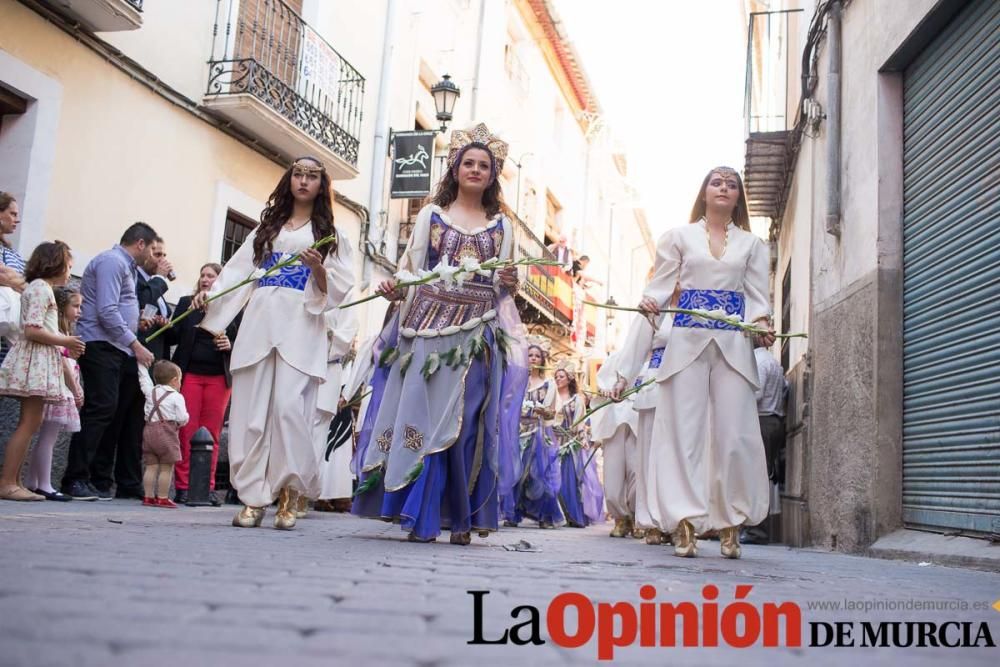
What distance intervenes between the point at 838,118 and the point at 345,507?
5932mm

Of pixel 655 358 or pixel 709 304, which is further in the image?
pixel 655 358

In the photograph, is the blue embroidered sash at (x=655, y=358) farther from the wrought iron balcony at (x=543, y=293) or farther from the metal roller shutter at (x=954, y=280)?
the wrought iron balcony at (x=543, y=293)

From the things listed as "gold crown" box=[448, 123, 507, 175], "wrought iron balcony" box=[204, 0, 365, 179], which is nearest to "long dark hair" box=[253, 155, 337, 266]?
"gold crown" box=[448, 123, 507, 175]

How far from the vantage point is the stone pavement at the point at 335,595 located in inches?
75.9

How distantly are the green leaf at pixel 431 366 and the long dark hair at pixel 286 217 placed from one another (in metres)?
1.09

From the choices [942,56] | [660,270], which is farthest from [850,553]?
[942,56]

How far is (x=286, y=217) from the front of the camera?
6.39 m

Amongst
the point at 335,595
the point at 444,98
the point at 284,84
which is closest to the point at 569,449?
the point at 284,84

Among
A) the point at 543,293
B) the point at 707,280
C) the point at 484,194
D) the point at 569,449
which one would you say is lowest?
the point at 569,449

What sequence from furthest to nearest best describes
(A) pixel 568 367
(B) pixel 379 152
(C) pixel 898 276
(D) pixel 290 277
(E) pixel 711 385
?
(B) pixel 379 152 → (A) pixel 568 367 → (C) pixel 898 276 → (D) pixel 290 277 → (E) pixel 711 385

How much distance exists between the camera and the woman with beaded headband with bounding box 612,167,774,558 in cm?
584

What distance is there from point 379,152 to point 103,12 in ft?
24.9

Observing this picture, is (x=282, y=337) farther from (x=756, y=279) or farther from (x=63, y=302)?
(x=756, y=279)

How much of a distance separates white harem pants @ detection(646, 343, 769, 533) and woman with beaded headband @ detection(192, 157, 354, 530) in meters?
1.99
